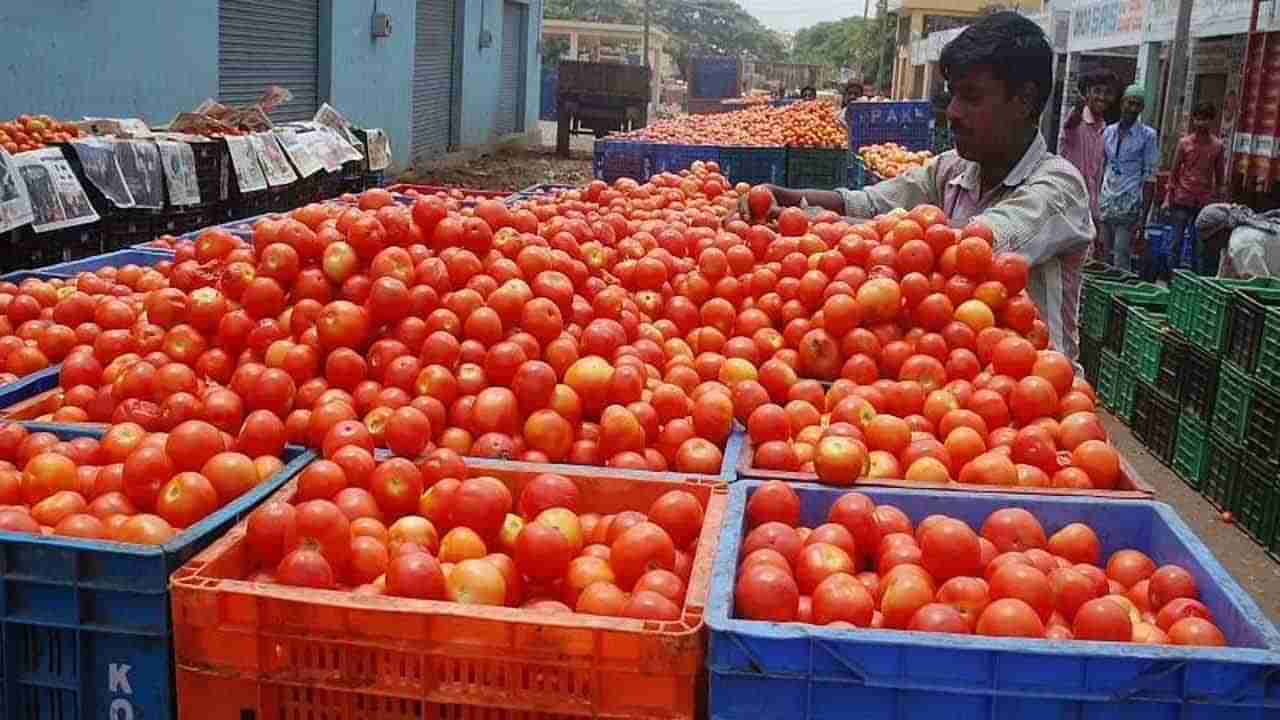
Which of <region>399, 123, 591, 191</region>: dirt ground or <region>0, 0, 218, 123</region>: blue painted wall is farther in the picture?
<region>399, 123, 591, 191</region>: dirt ground

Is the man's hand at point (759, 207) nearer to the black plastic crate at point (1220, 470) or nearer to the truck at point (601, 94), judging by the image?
the black plastic crate at point (1220, 470)

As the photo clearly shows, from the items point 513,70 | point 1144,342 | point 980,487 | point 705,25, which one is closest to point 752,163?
point 1144,342

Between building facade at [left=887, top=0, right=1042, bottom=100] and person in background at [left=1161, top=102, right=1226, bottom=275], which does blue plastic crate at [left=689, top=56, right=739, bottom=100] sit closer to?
building facade at [left=887, top=0, right=1042, bottom=100]

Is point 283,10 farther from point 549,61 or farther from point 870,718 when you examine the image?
point 549,61

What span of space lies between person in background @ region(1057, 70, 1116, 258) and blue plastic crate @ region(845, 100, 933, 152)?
3.04m

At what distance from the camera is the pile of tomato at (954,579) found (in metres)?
2.31

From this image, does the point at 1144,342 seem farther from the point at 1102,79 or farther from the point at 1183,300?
the point at 1102,79

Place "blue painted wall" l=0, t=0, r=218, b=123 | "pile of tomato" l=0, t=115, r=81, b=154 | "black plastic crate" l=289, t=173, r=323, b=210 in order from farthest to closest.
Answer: "black plastic crate" l=289, t=173, r=323, b=210, "blue painted wall" l=0, t=0, r=218, b=123, "pile of tomato" l=0, t=115, r=81, b=154

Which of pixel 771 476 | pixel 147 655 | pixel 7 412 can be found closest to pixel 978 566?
pixel 771 476

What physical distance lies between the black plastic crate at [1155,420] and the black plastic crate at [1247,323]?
35.2 inches

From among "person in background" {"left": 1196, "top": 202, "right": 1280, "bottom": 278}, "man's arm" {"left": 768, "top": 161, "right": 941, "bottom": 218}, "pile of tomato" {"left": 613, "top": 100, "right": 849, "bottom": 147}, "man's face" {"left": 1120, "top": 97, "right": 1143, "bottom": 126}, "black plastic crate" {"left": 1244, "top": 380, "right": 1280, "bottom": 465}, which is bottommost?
"black plastic crate" {"left": 1244, "top": 380, "right": 1280, "bottom": 465}

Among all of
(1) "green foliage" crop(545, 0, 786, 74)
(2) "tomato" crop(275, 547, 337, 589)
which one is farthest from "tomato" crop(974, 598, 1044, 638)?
(1) "green foliage" crop(545, 0, 786, 74)

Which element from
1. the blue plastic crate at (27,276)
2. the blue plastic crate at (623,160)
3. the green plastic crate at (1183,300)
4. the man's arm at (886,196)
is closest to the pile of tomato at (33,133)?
the blue plastic crate at (27,276)

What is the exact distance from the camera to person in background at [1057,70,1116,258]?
1176cm
